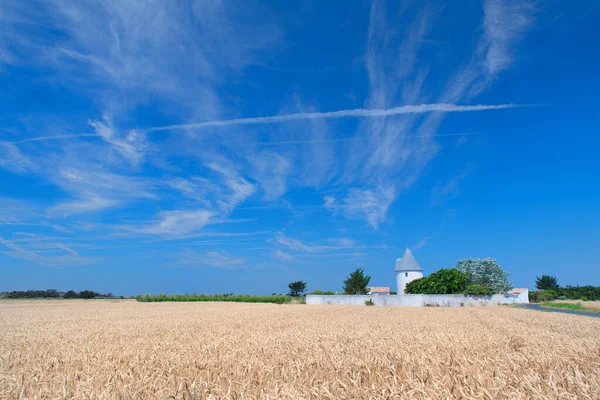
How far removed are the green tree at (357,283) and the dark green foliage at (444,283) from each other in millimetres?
12864

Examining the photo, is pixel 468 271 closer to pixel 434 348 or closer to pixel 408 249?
pixel 408 249

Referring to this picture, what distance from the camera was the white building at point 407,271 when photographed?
80.0m

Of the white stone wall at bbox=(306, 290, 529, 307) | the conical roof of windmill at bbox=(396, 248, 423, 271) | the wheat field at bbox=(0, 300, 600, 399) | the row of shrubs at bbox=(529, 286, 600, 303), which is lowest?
the wheat field at bbox=(0, 300, 600, 399)

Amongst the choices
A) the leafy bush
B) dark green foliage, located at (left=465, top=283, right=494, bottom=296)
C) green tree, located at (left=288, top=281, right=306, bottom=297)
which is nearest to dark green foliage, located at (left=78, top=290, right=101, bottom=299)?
green tree, located at (left=288, top=281, right=306, bottom=297)

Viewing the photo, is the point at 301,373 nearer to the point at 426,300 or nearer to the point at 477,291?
the point at 426,300

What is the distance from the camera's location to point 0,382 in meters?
4.86

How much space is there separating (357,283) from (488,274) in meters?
25.8

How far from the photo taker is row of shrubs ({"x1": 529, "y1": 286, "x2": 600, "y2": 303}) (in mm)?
78438

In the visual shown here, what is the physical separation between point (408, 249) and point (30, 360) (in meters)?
83.3

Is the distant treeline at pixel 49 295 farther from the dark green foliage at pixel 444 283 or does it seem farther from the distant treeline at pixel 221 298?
the dark green foliage at pixel 444 283

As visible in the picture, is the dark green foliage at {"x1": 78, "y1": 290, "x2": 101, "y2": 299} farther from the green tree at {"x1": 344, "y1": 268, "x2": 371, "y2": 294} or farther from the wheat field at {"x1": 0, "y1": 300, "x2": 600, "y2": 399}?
the wheat field at {"x1": 0, "y1": 300, "x2": 600, "y2": 399}

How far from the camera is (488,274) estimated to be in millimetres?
75625

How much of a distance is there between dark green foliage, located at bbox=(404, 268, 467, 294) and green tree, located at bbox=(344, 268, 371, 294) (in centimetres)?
1286

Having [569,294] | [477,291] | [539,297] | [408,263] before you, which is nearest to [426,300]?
[477,291]
